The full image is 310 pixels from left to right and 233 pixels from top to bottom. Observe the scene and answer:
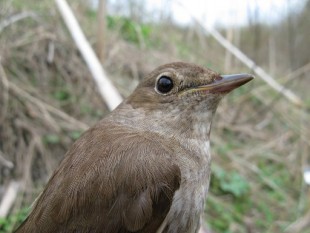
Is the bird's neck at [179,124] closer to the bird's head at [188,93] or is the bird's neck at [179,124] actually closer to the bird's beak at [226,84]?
the bird's head at [188,93]

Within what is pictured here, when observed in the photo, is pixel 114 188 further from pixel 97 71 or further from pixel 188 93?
pixel 97 71

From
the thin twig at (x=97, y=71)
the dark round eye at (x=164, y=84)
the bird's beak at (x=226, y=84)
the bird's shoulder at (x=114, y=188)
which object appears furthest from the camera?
the thin twig at (x=97, y=71)

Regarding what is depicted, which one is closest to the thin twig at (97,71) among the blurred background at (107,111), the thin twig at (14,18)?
the blurred background at (107,111)

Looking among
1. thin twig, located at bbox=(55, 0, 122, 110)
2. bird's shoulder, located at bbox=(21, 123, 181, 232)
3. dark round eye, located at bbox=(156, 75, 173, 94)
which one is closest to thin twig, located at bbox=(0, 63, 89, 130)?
thin twig, located at bbox=(55, 0, 122, 110)

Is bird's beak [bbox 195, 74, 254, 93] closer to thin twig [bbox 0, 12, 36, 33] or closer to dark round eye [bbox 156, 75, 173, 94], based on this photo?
dark round eye [bbox 156, 75, 173, 94]

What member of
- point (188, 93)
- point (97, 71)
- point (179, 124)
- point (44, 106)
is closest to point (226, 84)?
point (188, 93)

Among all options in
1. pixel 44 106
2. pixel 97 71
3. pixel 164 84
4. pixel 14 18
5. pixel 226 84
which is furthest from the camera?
pixel 14 18
